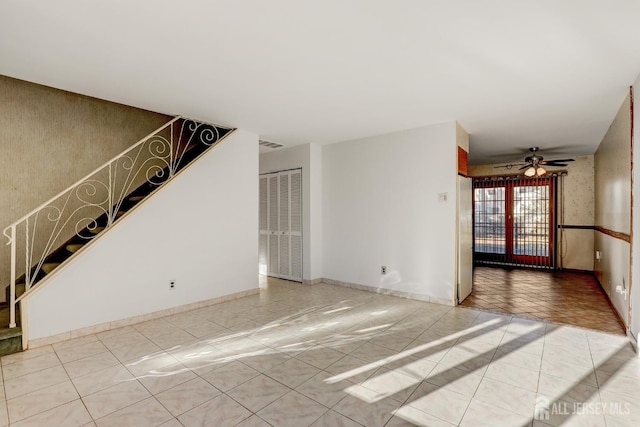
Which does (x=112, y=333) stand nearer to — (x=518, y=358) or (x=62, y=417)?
(x=62, y=417)

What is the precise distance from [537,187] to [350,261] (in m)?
5.44

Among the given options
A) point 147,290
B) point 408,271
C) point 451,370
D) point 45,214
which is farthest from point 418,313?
point 45,214

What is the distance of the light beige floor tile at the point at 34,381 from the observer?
92.2 inches

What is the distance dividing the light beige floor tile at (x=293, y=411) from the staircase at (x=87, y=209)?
279cm

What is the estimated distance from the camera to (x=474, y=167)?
8758mm

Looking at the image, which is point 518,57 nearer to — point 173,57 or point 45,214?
point 173,57

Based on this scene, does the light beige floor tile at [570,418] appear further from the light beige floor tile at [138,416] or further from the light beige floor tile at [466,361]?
the light beige floor tile at [138,416]

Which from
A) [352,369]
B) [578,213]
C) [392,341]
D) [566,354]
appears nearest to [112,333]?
[352,369]

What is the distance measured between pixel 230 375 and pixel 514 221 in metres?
7.93

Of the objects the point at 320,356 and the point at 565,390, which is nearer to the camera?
the point at 565,390

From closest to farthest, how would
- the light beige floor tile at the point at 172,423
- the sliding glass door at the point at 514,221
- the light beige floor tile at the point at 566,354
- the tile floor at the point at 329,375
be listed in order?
the light beige floor tile at the point at 172,423
the tile floor at the point at 329,375
the light beige floor tile at the point at 566,354
the sliding glass door at the point at 514,221

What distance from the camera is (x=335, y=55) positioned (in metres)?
2.67

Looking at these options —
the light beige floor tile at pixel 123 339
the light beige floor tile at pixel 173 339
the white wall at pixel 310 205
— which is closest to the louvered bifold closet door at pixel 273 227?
the white wall at pixel 310 205

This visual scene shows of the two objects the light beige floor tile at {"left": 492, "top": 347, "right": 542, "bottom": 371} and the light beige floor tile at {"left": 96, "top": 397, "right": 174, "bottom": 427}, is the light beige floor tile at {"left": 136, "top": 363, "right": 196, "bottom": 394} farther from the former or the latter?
the light beige floor tile at {"left": 492, "top": 347, "right": 542, "bottom": 371}
